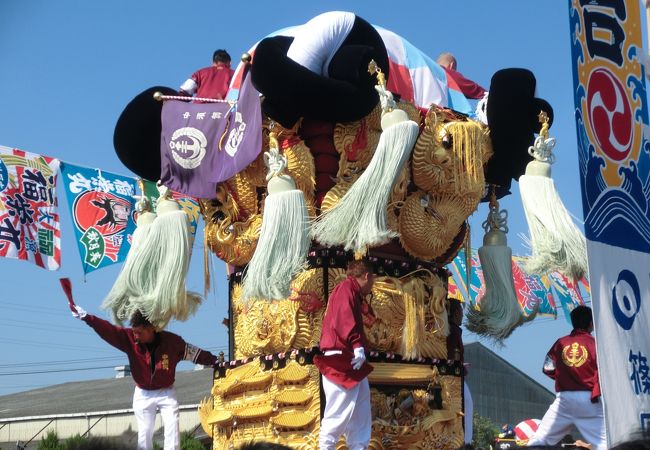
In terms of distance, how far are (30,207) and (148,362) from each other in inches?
131

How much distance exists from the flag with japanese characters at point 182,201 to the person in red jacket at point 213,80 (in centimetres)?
100

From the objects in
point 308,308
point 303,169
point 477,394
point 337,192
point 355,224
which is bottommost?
point 477,394

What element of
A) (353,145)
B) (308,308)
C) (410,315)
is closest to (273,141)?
(353,145)

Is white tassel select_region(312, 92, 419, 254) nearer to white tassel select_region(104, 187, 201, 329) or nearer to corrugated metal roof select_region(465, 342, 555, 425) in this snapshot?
white tassel select_region(104, 187, 201, 329)

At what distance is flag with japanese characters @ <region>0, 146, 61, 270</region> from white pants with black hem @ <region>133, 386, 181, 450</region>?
9.86ft

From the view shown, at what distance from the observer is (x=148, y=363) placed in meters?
9.23

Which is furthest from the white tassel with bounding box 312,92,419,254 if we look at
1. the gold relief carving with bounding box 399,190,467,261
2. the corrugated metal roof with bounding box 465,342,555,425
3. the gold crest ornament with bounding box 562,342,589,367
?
the corrugated metal roof with bounding box 465,342,555,425

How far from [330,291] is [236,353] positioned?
1.20m

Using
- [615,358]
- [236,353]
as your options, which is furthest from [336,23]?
[615,358]

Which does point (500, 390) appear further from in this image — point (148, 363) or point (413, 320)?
point (148, 363)

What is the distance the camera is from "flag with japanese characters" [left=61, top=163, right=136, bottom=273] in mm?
11852

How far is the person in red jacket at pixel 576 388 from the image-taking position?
8.47 m

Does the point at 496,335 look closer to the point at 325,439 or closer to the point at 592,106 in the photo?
the point at 325,439

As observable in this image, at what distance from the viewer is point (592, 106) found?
4316 millimetres
